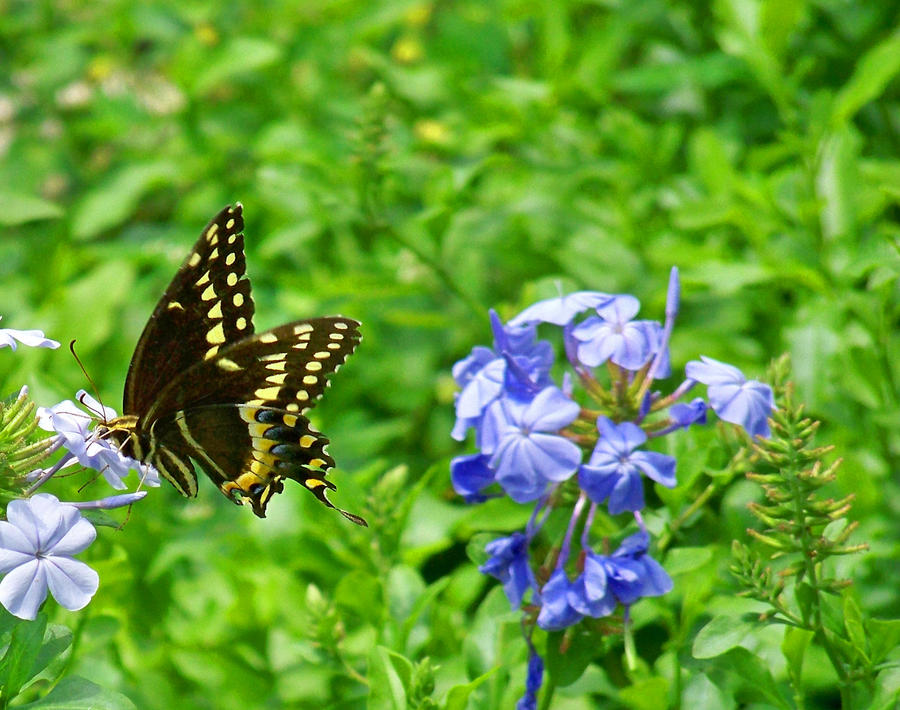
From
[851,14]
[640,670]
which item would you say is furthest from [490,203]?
[640,670]

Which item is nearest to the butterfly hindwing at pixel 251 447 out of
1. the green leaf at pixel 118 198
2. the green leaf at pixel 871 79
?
the green leaf at pixel 871 79

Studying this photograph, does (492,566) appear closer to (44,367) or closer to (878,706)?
(878,706)

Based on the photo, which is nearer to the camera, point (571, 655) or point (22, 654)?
point (22, 654)

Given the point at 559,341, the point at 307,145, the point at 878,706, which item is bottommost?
the point at 559,341

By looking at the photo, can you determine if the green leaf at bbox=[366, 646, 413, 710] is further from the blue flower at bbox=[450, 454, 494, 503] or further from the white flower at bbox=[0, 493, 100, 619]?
the white flower at bbox=[0, 493, 100, 619]

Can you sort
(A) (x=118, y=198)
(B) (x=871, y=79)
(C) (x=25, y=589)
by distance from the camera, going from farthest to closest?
(A) (x=118, y=198) → (B) (x=871, y=79) → (C) (x=25, y=589)

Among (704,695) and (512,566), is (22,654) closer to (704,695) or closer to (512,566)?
(512,566)

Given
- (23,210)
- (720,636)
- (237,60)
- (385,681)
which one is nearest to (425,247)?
(237,60)

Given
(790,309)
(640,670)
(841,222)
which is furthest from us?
(790,309)
